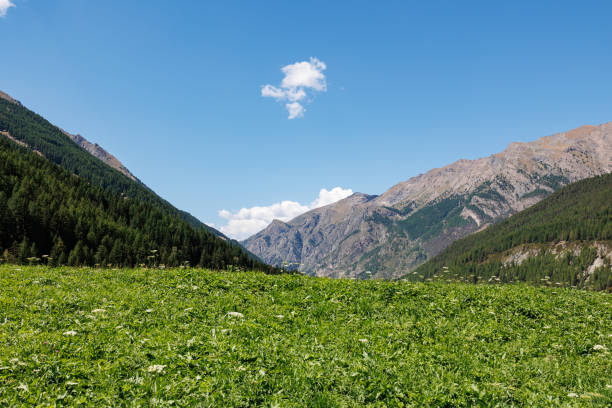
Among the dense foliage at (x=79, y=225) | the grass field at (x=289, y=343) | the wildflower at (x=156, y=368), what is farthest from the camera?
the dense foliage at (x=79, y=225)

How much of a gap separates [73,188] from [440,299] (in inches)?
6822

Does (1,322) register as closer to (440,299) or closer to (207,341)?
(207,341)

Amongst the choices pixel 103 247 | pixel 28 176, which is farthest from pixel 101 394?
pixel 28 176

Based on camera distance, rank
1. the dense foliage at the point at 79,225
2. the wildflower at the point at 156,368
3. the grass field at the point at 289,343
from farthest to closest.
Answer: the dense foliage at the point at 79,225, the wildflower at the point at 156,368, the grass field at the point at 289,343

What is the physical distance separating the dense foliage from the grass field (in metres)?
49.5

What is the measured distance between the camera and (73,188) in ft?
490

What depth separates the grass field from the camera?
7715 millimetres

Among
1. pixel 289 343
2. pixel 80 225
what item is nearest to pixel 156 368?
pixel 289 343

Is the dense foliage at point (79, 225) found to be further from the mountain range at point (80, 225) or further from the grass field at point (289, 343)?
the grass field at point (289, 343)

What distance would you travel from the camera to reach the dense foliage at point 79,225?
3775 inches

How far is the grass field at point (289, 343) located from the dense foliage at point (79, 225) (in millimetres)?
49501

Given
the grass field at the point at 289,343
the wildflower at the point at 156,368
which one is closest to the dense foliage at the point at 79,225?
the grass field at the point at 289,343

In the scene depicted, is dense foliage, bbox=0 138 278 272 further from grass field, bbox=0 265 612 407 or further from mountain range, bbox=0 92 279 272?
grass field, bbox=0 265 612 407

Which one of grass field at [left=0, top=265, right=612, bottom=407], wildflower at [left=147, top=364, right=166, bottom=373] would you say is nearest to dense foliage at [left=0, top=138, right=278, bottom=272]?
grass field at [left=0, top=265, right=612, bottom=407]
